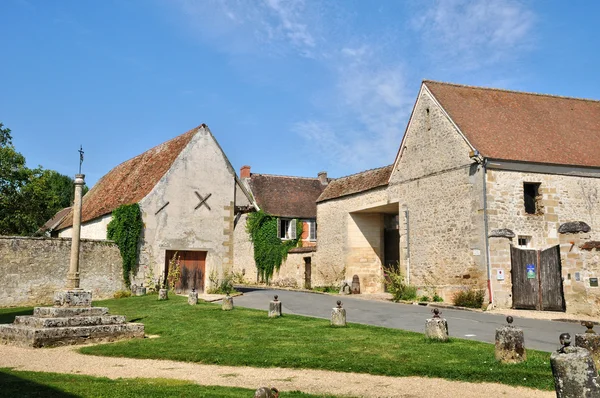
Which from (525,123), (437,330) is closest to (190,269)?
(437,330)

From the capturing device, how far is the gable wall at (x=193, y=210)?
20500 mm

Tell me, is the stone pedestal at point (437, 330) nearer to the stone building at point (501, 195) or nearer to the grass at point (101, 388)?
the grass at point (101, 388)

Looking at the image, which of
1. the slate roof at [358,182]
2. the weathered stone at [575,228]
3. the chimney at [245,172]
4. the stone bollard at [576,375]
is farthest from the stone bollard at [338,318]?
the chimney at [245,172]

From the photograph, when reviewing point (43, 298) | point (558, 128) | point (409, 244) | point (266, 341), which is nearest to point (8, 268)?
point (43, 298)

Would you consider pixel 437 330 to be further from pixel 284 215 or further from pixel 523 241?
pixel 284 215

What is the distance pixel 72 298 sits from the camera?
37.6 feet

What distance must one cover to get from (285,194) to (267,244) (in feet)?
13.7

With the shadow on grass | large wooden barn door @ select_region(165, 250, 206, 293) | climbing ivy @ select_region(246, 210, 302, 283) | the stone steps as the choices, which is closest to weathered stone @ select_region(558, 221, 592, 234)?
the stone steps

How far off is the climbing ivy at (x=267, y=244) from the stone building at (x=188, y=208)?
1006 centimetres

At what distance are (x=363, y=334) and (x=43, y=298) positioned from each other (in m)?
13.4

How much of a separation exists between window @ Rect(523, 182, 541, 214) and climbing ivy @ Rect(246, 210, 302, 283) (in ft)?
54.3

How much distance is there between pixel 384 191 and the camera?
23875 millimetres

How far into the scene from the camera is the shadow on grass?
19.8ft

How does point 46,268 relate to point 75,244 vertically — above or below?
below
